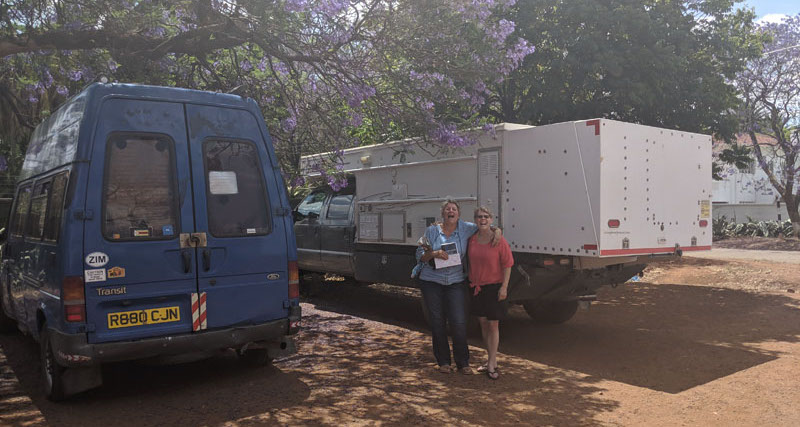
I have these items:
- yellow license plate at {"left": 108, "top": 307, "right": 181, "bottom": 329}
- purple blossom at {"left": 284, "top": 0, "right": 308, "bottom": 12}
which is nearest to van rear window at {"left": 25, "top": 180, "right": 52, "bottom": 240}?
yellow license plate at {"left": 108, "top": 307, "right": 181, "bottom": 329}

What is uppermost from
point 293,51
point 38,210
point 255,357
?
point 293,51

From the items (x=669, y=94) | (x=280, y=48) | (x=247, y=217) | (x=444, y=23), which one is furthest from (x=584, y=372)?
(x=669, y=94)

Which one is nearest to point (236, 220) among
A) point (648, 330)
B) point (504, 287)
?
point (504, 287)

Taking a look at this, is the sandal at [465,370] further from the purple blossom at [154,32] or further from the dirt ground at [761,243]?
the dirt ground at [761,243]

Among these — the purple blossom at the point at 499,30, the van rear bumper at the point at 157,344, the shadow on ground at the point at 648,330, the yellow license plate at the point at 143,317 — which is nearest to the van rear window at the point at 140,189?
the yellow license plate at the point at 143,317

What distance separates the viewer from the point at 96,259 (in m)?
4.59

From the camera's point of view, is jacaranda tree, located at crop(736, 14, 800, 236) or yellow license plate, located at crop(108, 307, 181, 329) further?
jacaranda tree, located at crop(736, 14, 800, 236)

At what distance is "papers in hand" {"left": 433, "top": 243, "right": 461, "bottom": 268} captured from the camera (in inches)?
230

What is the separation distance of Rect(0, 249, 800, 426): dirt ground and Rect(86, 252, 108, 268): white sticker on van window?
1.18 m

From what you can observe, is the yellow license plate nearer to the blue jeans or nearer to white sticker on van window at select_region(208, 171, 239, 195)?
white sticker on van window at select_region(208, 171, 239, 195)

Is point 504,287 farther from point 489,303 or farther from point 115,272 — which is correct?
point 115,272

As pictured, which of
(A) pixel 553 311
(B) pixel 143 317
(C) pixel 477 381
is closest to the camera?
(B) pixel 143 317

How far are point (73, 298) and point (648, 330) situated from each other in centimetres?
677

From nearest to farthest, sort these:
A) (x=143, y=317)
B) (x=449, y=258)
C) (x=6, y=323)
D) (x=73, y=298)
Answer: (x=73, y=298)
(x=143, y=317)
(x=449, y=258)
(x=6, y=323)
